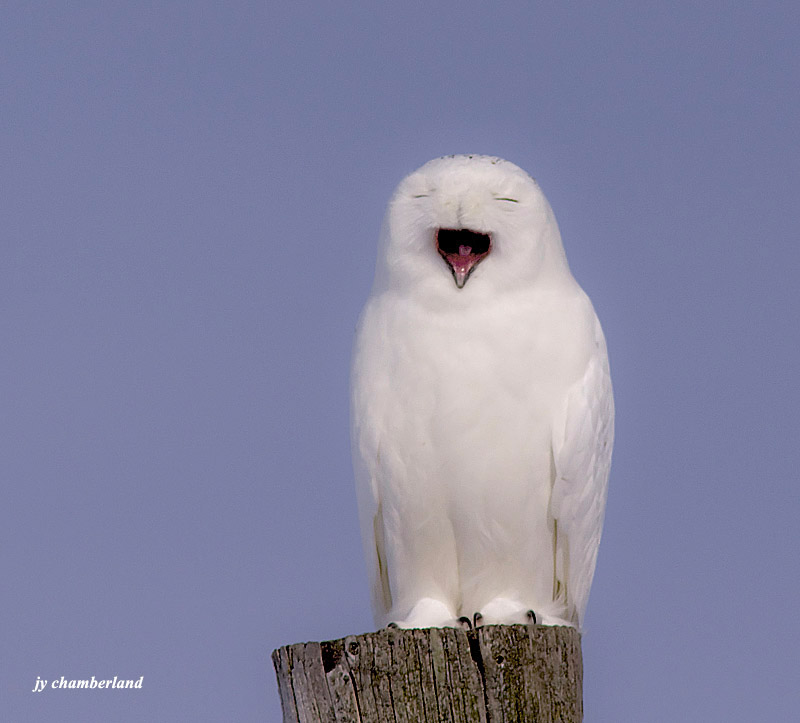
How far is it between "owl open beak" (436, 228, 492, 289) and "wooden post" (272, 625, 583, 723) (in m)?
1.75

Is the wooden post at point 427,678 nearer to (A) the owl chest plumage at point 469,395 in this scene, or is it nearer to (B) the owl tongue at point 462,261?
(A) the owl chest plumage at point 469,395

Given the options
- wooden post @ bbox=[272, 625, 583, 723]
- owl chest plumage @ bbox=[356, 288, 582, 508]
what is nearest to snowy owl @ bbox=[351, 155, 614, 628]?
owl chest plumage @ bbox=[356, 288, 582, 508]

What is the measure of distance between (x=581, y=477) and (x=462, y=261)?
1172 millimetres

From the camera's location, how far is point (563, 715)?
15.2ft

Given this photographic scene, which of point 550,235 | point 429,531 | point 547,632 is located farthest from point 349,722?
point 550,235

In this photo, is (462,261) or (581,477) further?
(581,477)

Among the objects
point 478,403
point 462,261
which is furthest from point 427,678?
point 462,261

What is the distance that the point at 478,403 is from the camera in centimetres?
557

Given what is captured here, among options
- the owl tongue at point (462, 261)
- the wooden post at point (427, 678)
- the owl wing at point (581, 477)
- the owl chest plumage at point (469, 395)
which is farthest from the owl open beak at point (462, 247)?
the wooden post at point (427, 678)

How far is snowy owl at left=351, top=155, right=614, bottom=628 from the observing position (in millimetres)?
5570

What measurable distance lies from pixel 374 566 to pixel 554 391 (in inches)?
51.2

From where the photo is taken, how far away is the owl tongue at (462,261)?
555cm

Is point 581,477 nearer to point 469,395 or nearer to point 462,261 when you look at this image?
point 469,395

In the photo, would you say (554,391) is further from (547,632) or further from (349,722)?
(349,722)
